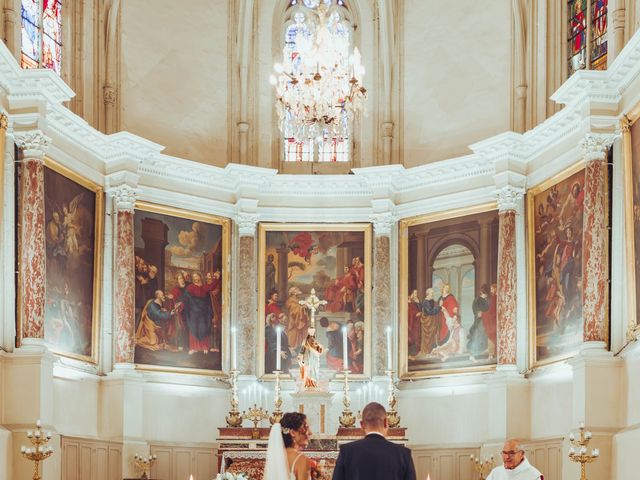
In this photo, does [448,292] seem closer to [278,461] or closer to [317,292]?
[317,292]

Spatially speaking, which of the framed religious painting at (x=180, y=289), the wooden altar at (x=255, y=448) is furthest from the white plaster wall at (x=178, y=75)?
the wooden altar at (x=255, y=448)

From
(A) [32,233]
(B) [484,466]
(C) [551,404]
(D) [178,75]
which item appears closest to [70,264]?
(A) [32,233]

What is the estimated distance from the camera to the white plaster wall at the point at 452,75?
24.7 metres

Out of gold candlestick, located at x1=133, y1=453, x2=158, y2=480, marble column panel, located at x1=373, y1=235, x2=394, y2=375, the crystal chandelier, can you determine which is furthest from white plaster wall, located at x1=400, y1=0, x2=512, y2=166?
gold candlestick, located at x1=133, y1=453, x2=158, y2=480

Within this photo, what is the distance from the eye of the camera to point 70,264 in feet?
73.1

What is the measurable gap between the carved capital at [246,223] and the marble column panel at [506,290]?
5.42 m

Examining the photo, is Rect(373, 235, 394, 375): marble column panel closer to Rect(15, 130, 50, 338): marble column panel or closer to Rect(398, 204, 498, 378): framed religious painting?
Rect(398, 204, 498, 378): framed religious painting

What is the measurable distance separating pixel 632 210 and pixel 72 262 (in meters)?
10.4

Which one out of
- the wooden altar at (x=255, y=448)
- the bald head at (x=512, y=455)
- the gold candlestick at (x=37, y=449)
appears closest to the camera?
the bald head at (x=512, y=455)

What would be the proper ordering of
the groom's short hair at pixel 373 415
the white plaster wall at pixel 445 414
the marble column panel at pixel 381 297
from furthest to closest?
the marble column panel at pixel 381 297 < the white plaster wall at pixel 445 414 < the groom's short hair at pixel 373 415

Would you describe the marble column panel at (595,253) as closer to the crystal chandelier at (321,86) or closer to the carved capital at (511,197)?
the carved capital at (511,197)

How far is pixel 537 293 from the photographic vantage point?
896 inches

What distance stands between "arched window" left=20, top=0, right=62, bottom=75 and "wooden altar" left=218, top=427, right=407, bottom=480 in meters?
7.94

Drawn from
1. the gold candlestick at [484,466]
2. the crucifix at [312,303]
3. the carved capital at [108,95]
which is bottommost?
the gold candlestick at [484,466]
